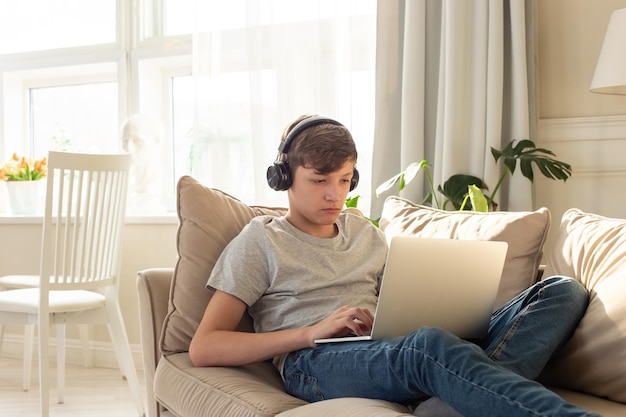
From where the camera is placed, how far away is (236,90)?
3346mm

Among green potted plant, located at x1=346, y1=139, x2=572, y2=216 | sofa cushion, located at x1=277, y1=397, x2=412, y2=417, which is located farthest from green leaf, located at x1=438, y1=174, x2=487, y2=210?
sofa cushion, located at x1=277, y1=397, x2=412, y2=417

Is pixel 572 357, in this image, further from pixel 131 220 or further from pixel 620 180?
pixel 131 220

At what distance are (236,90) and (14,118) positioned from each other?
1.61 m

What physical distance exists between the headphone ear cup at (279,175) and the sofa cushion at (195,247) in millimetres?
175

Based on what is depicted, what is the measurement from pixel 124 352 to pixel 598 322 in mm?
1975

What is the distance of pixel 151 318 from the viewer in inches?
72.1

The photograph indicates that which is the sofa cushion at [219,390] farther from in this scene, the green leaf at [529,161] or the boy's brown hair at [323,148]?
the green leaf at [529,161]

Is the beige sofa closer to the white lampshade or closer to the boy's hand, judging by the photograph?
the boy's hand

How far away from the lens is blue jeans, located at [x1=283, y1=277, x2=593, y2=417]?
1185 millimetres

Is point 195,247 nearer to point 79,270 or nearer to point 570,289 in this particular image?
point 570,289

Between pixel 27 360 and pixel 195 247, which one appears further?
pixel 27 360

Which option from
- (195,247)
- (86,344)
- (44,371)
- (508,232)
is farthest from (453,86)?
(86,344)

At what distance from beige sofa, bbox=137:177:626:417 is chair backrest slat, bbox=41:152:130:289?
1109mm

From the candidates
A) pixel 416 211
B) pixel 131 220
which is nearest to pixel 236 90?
pixel 131 220
